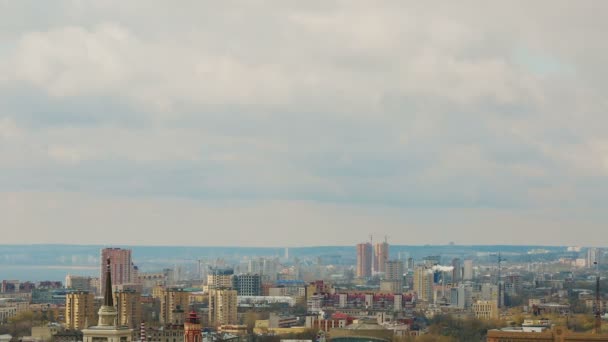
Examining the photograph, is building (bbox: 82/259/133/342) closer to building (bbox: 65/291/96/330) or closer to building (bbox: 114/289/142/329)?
building (bbox: 65/291/96/330)

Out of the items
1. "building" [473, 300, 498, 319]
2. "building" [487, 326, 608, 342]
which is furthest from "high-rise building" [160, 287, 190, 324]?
"building" [487, 326, 608, 342]

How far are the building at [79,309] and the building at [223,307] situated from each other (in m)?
23.1

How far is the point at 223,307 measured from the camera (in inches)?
7057

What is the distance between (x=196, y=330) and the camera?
72.9m

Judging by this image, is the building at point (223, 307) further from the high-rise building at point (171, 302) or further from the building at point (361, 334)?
the building at point (361, 334)

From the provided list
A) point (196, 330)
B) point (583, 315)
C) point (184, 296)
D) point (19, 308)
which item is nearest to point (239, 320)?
point (184, 296)

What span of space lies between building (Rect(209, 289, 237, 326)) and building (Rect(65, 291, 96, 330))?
23.1 metres

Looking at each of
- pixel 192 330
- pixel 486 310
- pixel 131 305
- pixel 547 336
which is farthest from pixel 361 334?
pixel 486 310

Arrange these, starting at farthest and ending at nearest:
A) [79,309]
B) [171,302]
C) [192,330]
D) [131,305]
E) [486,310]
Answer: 1. [486,310]
2. [171,302]
3. [131,305]
4. [79,309]
5. [192,330]

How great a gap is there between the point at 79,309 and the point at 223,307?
3017 cm

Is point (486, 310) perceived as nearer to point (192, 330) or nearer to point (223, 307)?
point (223, 307)

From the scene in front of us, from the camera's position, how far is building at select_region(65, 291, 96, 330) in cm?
14775

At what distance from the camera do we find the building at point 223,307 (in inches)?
6980

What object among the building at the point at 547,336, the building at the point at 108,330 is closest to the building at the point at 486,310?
the building at the point at 547,336
